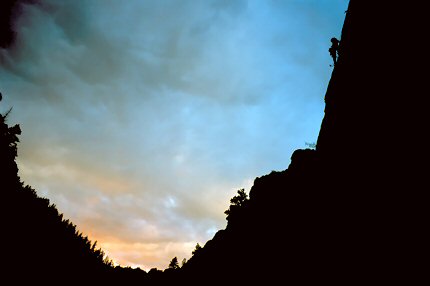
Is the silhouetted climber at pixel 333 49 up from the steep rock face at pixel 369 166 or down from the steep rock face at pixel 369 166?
up

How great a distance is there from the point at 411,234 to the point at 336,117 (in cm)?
316

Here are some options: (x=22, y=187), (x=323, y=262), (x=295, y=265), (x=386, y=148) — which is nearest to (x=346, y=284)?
(x=323, y=262)

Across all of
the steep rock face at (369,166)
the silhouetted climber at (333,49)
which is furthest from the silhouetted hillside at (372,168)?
the silhouetted climber at (333,49)

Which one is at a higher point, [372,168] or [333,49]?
[333,49]

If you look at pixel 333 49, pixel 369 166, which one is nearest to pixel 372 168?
pixel 369 166

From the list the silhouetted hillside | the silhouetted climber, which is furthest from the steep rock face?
the silhouetted climber

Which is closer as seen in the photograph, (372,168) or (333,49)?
(372,168)

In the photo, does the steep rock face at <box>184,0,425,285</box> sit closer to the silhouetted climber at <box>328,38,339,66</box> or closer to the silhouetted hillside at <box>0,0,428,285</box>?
the silhouetted hillside at <box>0,0,428,285</box>

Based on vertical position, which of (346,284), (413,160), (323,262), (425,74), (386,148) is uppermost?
(425,74)

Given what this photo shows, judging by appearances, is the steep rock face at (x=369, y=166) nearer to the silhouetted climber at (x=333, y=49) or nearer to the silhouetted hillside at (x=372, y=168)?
the silhouetted hillside at (x=372, y=168)

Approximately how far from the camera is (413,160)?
2.73 m

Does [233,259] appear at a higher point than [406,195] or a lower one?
higher

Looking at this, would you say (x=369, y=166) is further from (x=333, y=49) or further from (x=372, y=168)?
(x=333, y=49)

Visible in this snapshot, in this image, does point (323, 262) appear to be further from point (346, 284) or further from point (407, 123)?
point (407, 123)
